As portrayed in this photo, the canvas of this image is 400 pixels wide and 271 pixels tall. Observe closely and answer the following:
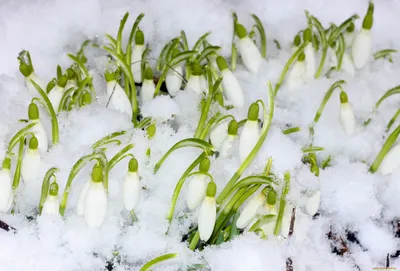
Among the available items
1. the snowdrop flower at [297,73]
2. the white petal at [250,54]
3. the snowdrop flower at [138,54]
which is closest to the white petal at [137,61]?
the snowdrop flower at [138,54]

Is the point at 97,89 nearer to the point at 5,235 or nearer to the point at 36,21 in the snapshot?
the point at 36,21

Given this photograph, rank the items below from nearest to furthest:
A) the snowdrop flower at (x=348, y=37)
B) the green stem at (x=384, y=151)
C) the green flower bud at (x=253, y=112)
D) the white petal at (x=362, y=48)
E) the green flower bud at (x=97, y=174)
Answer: the green flower bud at (x=97, y=174), the green flower bud at (x=253, y=112), the green stem at (x=384, y=151), the white petal at (x=362, y=48), the snowdrop flower at (x=348, y=37)

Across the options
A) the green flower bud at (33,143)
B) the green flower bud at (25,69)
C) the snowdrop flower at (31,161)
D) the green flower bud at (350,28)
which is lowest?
the snowdrop flower at (31,161)

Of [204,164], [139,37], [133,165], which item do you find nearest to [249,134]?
[204,164]

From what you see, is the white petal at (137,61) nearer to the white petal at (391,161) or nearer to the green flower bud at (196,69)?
the green flower bud at (196,69)

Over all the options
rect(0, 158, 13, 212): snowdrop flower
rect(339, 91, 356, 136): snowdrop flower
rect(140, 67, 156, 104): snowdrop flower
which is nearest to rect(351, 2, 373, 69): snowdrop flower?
rect(339, 91, 356, 136): snowdrop flower

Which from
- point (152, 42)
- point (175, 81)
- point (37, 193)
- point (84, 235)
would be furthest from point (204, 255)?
point (152, 42)

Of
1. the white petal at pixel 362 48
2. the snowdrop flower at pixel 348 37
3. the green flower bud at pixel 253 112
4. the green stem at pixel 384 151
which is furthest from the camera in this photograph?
the snowdrop flower at pixel 348 37
